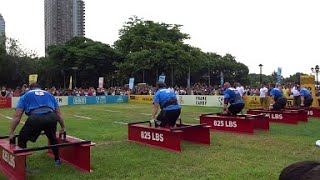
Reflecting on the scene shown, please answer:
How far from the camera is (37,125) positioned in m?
6.77

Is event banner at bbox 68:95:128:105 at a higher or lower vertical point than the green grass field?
higher

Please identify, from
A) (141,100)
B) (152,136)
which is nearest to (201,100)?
(141,100)

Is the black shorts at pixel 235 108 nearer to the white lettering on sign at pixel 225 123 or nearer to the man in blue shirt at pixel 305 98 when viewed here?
the white lettering on sign at pixel 225 123

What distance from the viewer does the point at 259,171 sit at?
6809 millimetres

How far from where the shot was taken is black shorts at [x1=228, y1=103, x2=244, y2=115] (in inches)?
484

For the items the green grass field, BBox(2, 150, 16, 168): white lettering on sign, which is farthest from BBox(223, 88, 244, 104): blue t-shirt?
BBox(2, 150, 16, 168): white lettering on sign

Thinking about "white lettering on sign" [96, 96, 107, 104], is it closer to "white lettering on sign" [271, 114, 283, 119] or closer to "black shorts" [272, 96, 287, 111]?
"black shorts" [272, 96, 287, 111]

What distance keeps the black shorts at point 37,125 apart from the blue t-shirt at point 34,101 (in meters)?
0.13

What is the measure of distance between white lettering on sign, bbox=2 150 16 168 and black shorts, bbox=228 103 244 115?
726cm

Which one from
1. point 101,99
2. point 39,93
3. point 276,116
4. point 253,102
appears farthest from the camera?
point 101,99

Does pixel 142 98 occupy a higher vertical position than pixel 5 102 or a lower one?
higher

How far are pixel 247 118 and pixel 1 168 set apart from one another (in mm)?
7407

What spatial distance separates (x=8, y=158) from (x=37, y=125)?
1.04 m

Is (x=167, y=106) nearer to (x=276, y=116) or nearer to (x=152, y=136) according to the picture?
(x=152, y=136)
